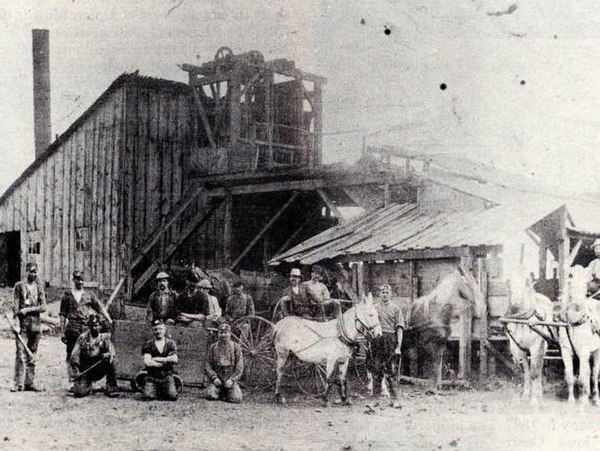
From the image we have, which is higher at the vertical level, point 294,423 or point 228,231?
point 228,231

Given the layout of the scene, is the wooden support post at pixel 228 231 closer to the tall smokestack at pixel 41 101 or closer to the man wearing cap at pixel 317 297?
the man wearing cap at pixel 317 297

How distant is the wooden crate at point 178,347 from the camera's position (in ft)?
40.4

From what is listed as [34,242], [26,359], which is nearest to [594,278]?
[26,359]

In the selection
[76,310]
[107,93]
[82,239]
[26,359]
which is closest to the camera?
[26,359]

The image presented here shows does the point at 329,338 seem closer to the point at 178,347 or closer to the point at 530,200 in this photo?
the point at 178,347

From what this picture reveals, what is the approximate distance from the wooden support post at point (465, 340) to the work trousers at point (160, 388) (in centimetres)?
494

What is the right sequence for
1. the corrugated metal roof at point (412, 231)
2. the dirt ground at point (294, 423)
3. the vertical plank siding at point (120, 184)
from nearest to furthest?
the dirt ground at point (294, 423) → the corrugated metal roof at point (412, 231) → the vertical plank siding at point (120, 184)

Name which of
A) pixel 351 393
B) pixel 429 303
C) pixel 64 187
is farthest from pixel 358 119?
pixel 64 187

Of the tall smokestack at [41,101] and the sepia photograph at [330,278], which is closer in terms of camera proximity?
the sepia photograph at [330,278]

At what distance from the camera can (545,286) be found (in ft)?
47.0

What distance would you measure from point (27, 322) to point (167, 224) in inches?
311

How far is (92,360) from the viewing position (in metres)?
11.9

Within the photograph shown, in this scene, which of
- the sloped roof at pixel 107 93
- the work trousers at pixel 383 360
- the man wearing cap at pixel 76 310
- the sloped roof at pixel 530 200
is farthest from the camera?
the sloped roof at pixel 107 93

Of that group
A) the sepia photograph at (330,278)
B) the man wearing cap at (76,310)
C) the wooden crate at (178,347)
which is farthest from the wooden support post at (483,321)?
the man wearing cap at (76,310)
